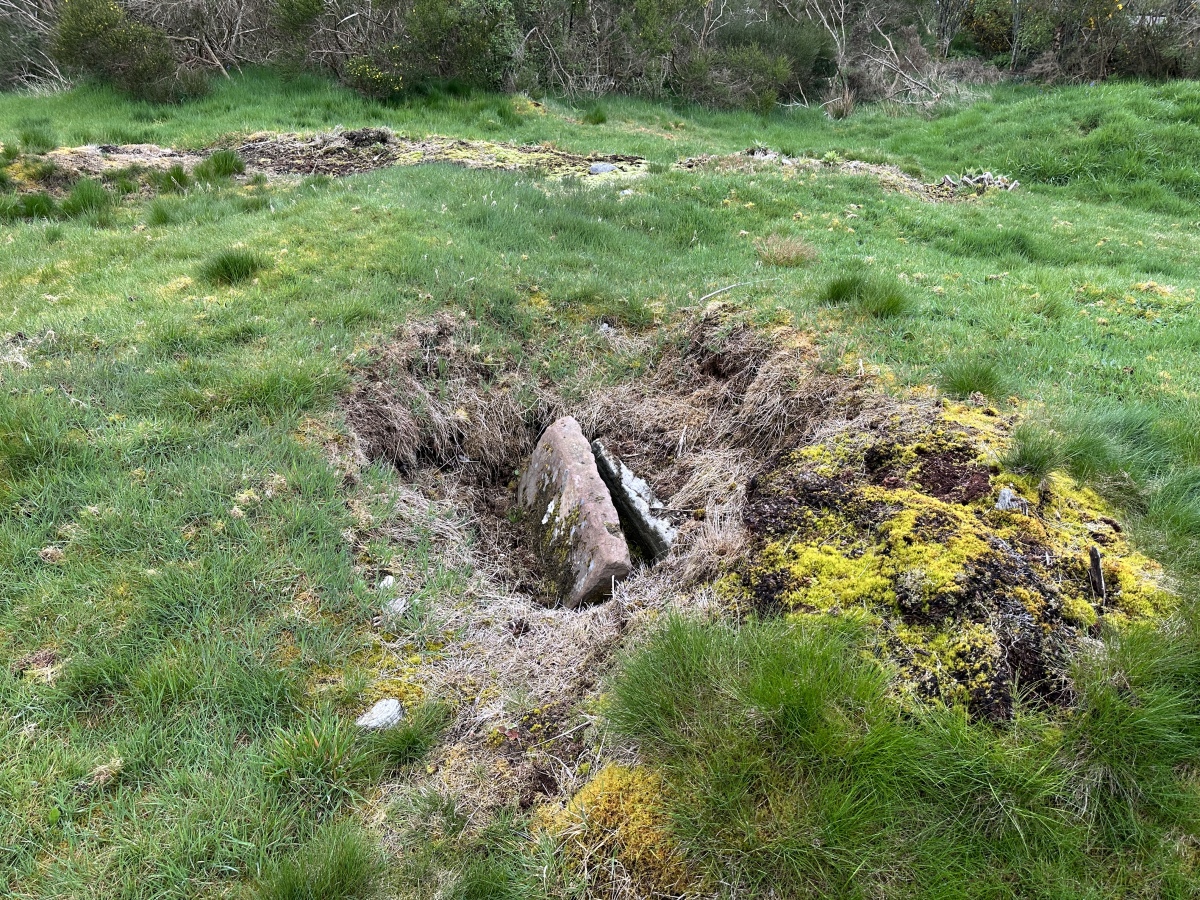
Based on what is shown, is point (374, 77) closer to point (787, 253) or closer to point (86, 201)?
point (86, 201)

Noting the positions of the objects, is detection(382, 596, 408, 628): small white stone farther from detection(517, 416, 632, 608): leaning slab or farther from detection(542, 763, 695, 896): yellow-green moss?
detection(542, 763, 695, 896): yellow-green moss

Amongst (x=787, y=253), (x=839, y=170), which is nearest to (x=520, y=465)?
(x=787, y=253)

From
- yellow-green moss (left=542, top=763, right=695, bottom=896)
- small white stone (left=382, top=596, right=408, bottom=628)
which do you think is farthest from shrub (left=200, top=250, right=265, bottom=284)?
yellow-green moss (left=542, top=763, right=695, bottom=896)

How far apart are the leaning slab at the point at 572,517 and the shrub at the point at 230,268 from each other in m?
3.06

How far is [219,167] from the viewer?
865cm

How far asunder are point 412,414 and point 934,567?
3.47 m

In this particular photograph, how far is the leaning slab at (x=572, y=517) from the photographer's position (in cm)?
355

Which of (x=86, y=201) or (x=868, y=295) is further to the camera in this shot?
(x=86, y=201)

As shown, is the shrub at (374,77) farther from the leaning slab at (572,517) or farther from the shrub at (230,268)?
Result: the leaning slab at (572,517)

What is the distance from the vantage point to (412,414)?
462 centimetres

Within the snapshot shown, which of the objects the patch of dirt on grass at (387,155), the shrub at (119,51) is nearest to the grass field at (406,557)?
the patch of dirt on grass at (387,155)

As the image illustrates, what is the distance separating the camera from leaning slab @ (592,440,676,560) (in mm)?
3847

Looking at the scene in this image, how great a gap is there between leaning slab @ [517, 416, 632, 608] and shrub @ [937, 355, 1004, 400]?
2150 mm

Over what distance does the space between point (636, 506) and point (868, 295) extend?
8.58 feet
